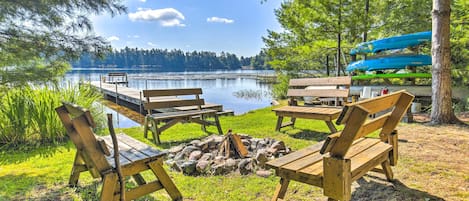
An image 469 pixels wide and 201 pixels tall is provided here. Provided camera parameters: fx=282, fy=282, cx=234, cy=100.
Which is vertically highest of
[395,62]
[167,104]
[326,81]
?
[395,62]

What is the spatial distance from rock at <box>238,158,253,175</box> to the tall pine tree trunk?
13.2ft

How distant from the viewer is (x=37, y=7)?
302 centimetres

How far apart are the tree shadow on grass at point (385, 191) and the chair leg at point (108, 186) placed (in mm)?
1996

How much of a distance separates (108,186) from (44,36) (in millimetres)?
2276

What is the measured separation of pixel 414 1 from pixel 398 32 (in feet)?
3.70

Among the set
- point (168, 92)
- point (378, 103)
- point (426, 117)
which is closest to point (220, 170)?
point (378, 103)

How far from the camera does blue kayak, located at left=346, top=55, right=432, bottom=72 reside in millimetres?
7046

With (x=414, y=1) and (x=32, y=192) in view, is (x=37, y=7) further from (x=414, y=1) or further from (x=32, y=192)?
(x=414, y=1)

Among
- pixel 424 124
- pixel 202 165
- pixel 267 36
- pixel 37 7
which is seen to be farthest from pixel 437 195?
pixel 267 36

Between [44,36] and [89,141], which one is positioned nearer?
[89,141]

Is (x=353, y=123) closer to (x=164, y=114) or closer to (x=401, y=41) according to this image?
(x=164, y=114)

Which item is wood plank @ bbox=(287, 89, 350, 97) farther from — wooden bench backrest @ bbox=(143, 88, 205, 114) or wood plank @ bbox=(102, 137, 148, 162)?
wood plank @ bbox=(102, 137, 148, 162)

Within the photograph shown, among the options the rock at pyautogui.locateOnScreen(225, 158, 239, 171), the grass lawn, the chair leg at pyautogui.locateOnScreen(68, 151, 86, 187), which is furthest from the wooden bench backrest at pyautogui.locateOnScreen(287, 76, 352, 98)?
the chair leg at pyautogui.locateOnScreen(68, 151, 86, 187)

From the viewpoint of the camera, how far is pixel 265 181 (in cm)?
299
